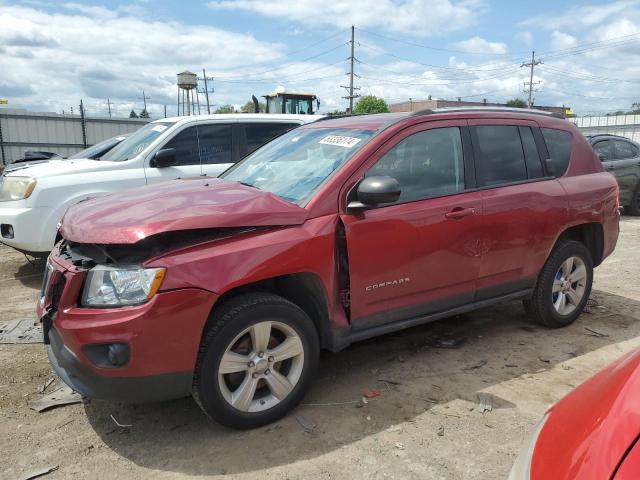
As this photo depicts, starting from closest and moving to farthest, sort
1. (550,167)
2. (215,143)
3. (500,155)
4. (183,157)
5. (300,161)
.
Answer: (300,161), (500,155), (550,167), (183,157), (215,143)

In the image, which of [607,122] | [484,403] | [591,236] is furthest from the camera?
[607,122]

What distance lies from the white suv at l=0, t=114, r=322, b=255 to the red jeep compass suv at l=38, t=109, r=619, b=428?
2.57 meters

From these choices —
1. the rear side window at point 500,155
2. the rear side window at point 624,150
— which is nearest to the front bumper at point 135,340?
the rear side window at point 500,155

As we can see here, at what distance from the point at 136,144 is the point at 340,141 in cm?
410

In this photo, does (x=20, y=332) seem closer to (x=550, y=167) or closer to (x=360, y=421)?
(x=360, y=421)

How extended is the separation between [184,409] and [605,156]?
1062 cm

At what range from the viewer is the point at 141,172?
20.5 feet

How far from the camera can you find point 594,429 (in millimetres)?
1400

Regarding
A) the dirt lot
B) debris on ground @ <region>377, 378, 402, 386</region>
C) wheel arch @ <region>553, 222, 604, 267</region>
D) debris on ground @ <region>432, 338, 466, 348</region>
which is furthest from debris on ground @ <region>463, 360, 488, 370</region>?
wheel arch @ <region>553, 222, 604, 267</region>

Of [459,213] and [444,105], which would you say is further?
[444,105]

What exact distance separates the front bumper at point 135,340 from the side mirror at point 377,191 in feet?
3.47

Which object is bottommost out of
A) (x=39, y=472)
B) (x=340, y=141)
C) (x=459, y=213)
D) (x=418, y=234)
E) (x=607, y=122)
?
(x=39, y=472)

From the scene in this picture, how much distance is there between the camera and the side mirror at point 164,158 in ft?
20.4

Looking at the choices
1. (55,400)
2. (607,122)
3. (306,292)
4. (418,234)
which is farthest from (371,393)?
(607,122)
